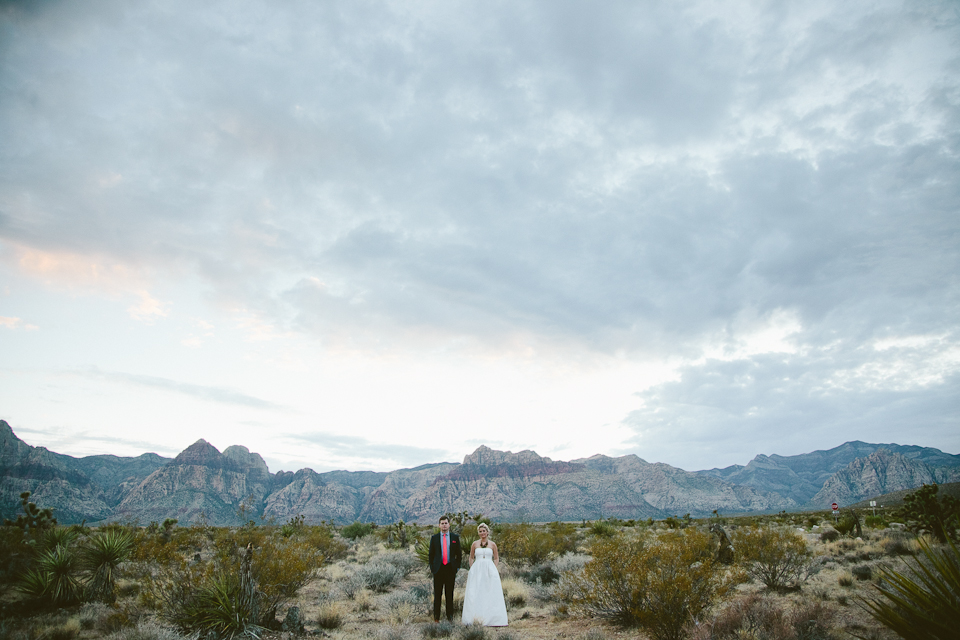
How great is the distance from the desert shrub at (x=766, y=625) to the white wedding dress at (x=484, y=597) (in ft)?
11.5

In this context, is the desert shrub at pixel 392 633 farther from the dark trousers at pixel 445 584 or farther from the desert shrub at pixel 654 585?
the desert shrub at pixel 654 585

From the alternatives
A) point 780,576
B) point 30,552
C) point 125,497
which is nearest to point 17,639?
point 30,552

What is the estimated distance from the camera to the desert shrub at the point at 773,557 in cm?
1048

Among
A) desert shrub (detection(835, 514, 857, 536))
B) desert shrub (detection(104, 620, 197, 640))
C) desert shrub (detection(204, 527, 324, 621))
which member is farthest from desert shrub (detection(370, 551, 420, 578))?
desert shrub (detection(835, 514, 857, 536))

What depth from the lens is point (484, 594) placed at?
28.3ft

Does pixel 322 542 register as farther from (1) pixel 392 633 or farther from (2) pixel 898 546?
(2) pixel 898 546

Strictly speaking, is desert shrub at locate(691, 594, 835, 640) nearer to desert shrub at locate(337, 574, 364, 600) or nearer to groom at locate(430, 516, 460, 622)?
groom at locate(430, 516, 460, 622)

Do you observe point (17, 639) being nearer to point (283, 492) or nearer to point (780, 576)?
point (780, 576)

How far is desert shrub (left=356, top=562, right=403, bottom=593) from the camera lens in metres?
12.8

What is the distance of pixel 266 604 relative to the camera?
7824mm

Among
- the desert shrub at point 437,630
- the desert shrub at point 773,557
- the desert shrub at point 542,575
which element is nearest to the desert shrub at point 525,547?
the desert shrub at point 542,575

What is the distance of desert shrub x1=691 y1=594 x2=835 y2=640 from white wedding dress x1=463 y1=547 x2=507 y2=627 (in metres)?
3.51

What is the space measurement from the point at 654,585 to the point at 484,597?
3.38 m

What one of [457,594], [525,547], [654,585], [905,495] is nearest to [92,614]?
[457,594]
